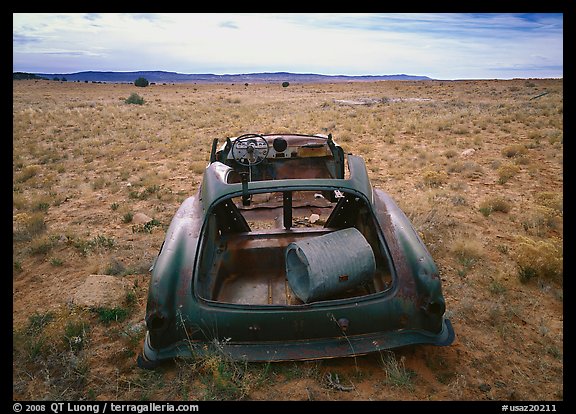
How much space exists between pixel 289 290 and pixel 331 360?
2.59 feet

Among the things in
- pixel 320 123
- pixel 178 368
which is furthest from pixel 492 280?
pixel 320 123

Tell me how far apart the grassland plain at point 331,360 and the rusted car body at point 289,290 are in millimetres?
309

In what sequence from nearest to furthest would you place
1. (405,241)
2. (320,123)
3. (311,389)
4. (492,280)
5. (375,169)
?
(311,389)
(405,241)
(492,280)
(375,169)
(320,123)

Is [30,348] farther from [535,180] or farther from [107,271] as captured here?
[535,180]

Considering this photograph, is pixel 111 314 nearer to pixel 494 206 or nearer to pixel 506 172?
pixel 494 206

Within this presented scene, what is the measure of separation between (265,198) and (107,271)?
2604 mm

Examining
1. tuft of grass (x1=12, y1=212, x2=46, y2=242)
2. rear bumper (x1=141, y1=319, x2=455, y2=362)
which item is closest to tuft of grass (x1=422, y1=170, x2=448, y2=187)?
rear bumper (x1=141, y1=319, x2=455, y2=362)

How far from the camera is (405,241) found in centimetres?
340

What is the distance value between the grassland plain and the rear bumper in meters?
0.15

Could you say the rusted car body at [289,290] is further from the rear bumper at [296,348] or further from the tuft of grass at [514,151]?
the tuft of grass at [514,151]

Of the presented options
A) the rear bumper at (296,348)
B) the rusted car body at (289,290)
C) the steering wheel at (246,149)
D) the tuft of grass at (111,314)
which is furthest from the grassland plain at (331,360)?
the steering wheel at (246,149)

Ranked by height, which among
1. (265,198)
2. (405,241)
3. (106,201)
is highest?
(405,241)

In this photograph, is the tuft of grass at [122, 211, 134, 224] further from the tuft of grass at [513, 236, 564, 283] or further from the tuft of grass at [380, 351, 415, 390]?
the tuft of grass at [513, 236, 564, 283]

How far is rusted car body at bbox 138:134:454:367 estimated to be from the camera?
2947 mm
